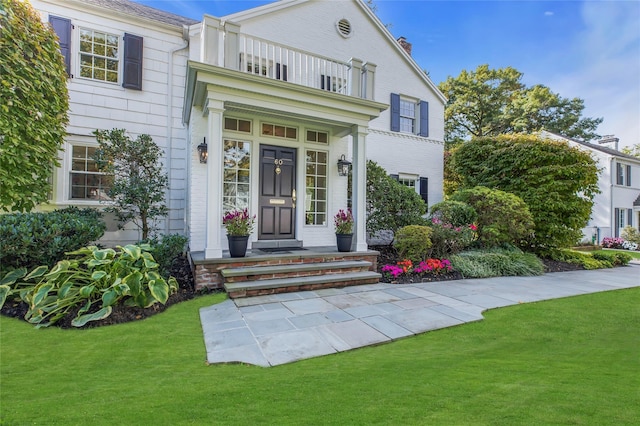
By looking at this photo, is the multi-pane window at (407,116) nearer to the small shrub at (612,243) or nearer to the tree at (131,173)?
the tree at (131,173)

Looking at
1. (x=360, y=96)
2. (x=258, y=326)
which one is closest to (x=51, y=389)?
(x=258, y=326)

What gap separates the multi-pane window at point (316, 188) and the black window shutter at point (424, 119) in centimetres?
523

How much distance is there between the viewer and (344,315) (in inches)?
162

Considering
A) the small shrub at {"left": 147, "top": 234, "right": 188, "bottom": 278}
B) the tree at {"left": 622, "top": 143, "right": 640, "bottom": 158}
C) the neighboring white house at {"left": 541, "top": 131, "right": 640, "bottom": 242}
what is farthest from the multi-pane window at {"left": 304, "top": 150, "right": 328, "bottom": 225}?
the tree at {"left": 622, "top": 143, "right": 640, "bottom": 158}

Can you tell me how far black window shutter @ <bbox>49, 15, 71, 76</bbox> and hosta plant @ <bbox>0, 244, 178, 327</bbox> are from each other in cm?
480

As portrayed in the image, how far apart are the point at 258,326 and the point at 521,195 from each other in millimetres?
9344

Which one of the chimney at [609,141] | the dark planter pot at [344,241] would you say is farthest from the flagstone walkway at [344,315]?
the chimney at [609,141]

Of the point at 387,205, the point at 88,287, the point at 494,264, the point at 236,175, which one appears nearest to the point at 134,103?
the point at 236,175

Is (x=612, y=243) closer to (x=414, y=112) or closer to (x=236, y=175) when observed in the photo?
(x=414, y=112)

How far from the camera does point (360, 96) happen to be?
22.8 feet

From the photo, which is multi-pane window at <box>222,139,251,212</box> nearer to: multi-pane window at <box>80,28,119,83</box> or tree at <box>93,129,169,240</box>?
tree at <box>93,129,169,240</box>

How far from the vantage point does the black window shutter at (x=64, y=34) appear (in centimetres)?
658

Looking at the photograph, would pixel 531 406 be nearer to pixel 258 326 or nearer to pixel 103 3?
pixel 258 326

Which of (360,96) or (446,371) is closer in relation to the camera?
(446,371)
